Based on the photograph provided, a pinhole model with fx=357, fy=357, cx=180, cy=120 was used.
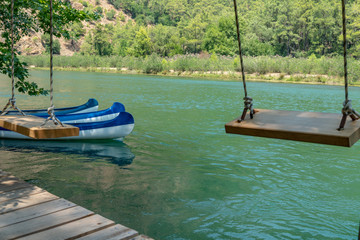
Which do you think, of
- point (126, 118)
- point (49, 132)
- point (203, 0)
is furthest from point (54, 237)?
point (203, 0)

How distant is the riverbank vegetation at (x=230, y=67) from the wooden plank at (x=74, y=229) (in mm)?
44575

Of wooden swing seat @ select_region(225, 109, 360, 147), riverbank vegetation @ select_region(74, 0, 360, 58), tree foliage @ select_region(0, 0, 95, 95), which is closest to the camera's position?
wooden swing seat @ select_region(225, 109, 360, 147)

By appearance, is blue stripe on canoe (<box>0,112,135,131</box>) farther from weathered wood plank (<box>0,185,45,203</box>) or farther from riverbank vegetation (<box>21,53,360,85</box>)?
riverbank vegetation (<box>21,53,360,85</box>)

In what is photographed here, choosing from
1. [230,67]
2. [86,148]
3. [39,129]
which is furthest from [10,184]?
[230,67]

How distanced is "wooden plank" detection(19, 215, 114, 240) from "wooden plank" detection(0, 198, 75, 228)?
1.36 feet

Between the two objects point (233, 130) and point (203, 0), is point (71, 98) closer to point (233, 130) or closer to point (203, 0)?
point (233, 130)

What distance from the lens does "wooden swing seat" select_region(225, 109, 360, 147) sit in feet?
8.87

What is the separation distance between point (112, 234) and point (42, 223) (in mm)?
726

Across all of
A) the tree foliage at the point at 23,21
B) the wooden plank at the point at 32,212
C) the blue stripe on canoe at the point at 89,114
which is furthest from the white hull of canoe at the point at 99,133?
the wooden plank at the point at 32,212

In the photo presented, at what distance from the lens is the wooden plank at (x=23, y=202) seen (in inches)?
150

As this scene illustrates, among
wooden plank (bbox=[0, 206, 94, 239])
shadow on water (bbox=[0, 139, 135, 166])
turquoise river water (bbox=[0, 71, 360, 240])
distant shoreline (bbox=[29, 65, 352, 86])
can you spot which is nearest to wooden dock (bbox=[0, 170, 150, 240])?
wooden plank (bbox=[0, 206, 94, 239])

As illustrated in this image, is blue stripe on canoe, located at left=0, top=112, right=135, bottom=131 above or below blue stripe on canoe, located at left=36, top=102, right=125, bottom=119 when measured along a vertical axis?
below

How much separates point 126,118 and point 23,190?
5.77 m

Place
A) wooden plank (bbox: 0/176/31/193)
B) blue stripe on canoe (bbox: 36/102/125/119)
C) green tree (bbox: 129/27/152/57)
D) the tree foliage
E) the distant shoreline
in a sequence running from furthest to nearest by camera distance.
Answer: green tree (bbox: 129/27/152/57) < the distant shoreline < blue stripe on canoe (bbox: 36/102/125/119) < the tree foliage < wooden plank (bbox: 0/176/31/193)
